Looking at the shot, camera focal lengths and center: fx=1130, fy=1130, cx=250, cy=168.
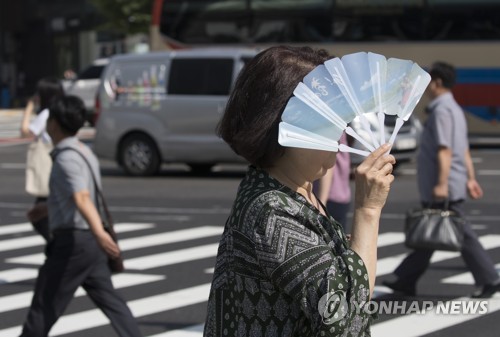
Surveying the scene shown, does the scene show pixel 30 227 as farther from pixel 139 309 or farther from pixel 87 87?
pixel 87 87

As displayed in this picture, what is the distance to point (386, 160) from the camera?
8.95 feet

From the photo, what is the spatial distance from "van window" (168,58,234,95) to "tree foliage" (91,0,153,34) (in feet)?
75.4

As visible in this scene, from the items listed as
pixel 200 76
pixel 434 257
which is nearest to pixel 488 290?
pixel 434 257

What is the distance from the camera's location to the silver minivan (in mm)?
17797

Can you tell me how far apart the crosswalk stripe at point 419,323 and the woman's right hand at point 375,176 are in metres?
4.63

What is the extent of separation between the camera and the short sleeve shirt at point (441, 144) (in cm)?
805

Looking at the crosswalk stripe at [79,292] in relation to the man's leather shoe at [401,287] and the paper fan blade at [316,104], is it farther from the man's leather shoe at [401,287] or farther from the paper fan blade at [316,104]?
the paper fan blade at [316,104]

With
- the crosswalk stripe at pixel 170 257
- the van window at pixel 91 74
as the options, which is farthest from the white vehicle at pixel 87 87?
the crosswalk stripe at pixel 170 257

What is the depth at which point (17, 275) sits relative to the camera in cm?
991

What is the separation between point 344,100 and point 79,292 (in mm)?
6611

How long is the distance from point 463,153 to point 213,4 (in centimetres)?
1579

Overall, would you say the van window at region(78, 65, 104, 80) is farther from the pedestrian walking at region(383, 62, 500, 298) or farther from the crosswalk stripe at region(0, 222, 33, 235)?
the pedestrian walking at region(383, 62, 500, 298)

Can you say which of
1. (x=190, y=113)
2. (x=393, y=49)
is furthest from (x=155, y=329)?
(x=393, y=49)

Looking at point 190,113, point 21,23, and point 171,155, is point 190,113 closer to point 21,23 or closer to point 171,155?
point 171,155
